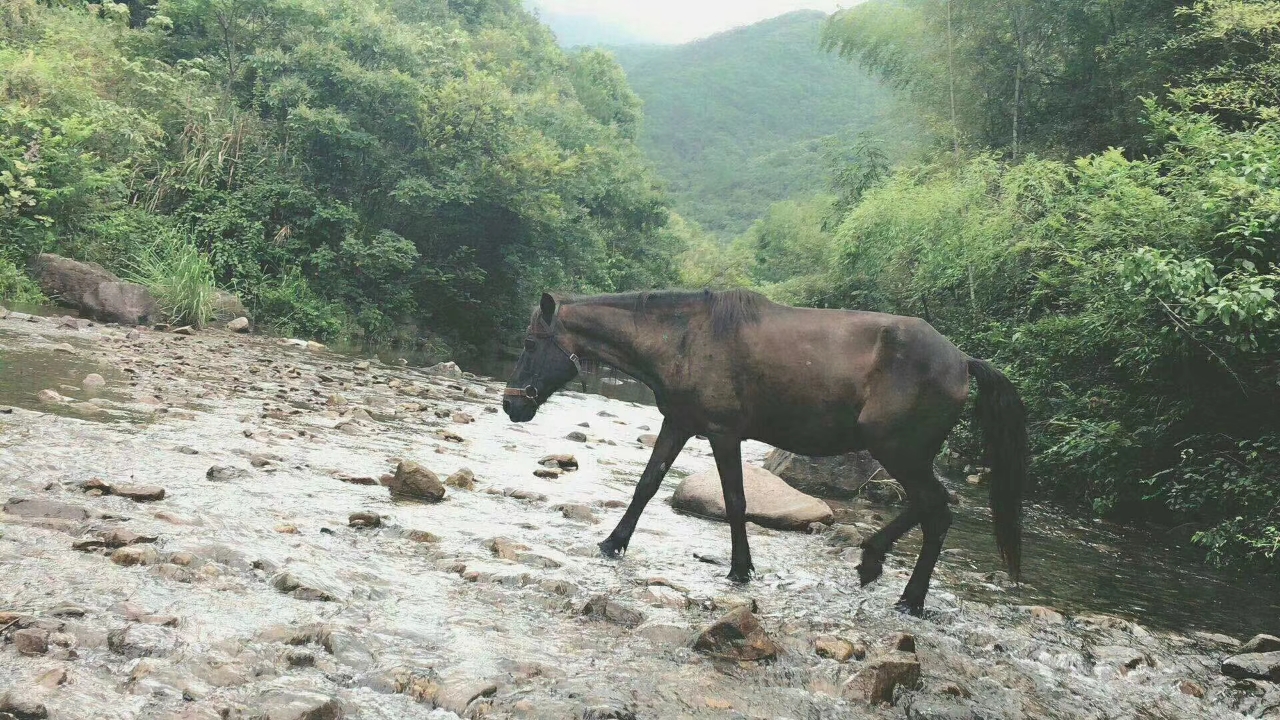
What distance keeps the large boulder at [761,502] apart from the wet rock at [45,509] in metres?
5.32

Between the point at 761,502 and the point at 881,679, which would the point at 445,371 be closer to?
the point at 761,502

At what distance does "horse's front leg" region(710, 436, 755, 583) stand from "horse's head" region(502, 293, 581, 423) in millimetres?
1403

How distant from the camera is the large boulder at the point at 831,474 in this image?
11055 mm

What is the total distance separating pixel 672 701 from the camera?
12.2ft

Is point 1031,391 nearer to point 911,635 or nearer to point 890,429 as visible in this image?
point 890,429

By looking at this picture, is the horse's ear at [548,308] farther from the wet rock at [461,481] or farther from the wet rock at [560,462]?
the wet rock at [560,462]

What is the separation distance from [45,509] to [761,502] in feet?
19.5

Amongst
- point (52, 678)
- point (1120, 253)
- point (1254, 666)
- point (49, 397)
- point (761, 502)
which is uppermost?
point (1120, 253)

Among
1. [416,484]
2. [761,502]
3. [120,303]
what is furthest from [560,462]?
[120,303]

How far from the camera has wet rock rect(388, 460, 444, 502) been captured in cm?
714

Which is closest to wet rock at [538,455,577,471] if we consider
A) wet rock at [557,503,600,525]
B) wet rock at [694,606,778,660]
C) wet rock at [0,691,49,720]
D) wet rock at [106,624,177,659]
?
wet rock at [557,503,600,525]

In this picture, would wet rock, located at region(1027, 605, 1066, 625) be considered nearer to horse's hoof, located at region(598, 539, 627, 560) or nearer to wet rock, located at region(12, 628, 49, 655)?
horse's hoof, located at region(598, 539, 627, 560)

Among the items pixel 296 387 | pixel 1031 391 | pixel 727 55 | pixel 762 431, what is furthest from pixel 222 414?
pixel 727 55

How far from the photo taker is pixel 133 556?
4.20 m
